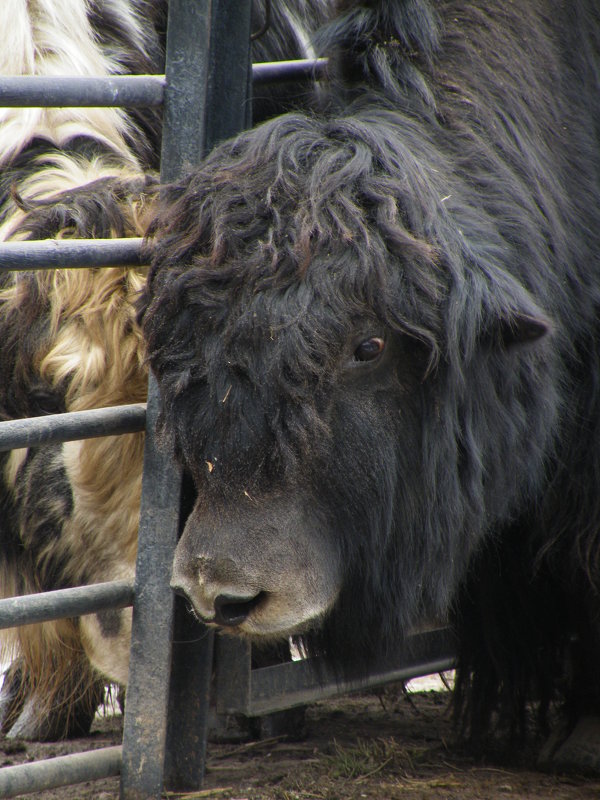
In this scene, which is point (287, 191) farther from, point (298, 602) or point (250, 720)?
point (250, 720)

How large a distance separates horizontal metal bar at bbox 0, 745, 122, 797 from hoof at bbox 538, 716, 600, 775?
52.7 inches

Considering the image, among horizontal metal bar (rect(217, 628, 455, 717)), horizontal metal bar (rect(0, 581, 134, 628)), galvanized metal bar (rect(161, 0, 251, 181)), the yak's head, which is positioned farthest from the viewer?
horizontal metal bar (rect(217, 628, 455, 717))

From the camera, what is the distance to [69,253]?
2480 millimetres

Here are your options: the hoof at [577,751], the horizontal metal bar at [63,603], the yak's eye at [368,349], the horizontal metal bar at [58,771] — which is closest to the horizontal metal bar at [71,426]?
the horizontal metal bar at [63,603]

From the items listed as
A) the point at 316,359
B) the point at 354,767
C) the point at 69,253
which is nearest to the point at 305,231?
the point at 316,359

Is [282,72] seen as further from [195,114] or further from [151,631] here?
[151,631]

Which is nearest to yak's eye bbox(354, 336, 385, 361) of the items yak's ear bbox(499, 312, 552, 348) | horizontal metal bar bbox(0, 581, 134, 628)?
yak's ear bbox(499, 312, 552, 348)

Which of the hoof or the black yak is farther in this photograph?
the hoof

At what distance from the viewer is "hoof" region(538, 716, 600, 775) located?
318cm

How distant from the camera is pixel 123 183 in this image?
10.0ft

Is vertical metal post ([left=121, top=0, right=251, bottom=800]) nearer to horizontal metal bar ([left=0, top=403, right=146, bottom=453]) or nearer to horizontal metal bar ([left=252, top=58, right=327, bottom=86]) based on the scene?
horizontal metal bar ([left=0, top=403, right=146, bottom=453])

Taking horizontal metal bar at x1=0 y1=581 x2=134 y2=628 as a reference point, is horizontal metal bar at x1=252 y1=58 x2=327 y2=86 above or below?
above

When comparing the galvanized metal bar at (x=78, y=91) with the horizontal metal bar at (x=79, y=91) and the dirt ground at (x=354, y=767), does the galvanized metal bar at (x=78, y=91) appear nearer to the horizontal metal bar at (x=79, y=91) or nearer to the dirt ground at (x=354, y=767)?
the horizontal metal bar at (x=79, y=91)

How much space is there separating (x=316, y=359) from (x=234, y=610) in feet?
1.82
